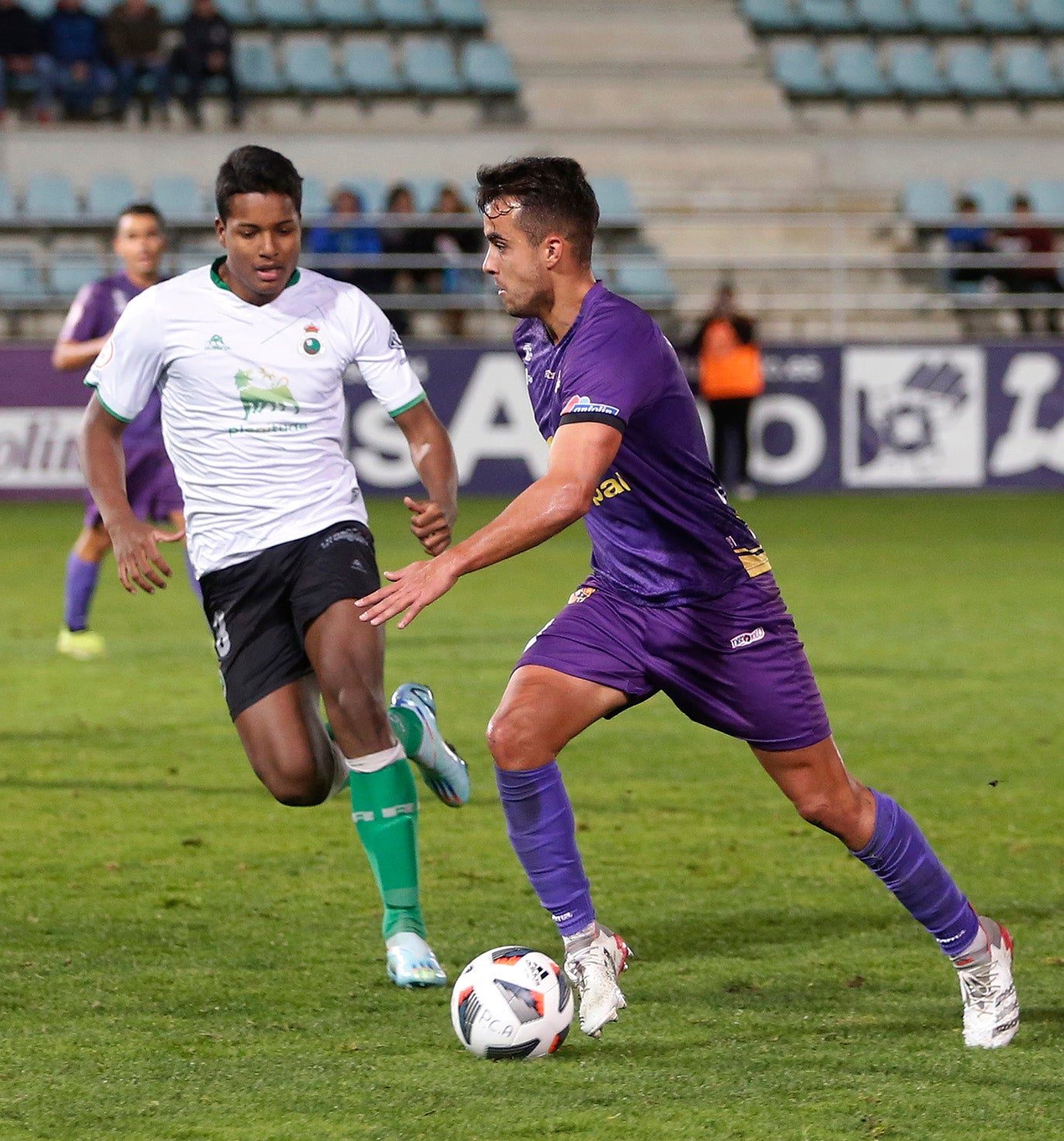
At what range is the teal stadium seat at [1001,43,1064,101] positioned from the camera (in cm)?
2491

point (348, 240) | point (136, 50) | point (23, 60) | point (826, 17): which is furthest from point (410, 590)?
point (826, 17)

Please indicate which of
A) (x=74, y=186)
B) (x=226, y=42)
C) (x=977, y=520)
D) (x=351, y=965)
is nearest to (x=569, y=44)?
(x=226, y=42)

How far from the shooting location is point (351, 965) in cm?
475

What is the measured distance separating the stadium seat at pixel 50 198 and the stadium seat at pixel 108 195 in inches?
7.8

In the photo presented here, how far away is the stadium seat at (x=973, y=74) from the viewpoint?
24875 mm

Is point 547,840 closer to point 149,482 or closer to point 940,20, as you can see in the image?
point 149,482

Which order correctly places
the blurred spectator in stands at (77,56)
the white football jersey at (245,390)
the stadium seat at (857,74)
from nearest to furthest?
the white football jersey at (245,390), the blurred spectator in stands at (77,56), the stadium seat at (857,74)

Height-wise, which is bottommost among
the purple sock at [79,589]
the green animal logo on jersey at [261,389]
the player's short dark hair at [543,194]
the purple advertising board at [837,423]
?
the purple advertising board at [837,423]

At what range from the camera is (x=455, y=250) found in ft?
64.4

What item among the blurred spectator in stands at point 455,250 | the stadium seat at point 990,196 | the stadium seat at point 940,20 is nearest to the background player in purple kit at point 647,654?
the blurred spectator in stands at point 455,250

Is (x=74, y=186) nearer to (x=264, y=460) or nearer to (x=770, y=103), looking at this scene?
(x=770, y=103)

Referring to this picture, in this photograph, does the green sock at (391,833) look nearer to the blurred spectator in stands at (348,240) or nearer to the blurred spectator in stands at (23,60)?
the blurred spectator in stands at (348,240)

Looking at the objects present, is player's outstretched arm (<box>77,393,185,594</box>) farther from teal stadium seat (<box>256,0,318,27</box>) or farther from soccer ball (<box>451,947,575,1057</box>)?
teal stadium seat (<box>256,0,318,27</box>)

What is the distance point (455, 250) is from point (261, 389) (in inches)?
585
